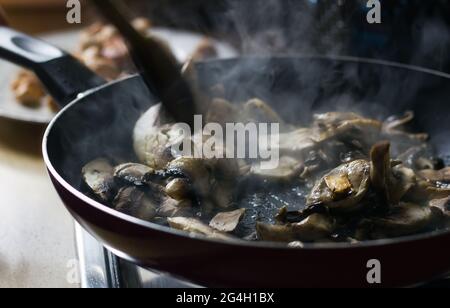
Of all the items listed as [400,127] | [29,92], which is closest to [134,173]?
[400,127]

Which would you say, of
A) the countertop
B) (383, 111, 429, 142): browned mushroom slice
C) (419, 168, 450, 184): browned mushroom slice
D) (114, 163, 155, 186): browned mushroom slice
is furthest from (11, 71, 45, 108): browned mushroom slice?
(419, 168, 450, 184): browned mushroom slice

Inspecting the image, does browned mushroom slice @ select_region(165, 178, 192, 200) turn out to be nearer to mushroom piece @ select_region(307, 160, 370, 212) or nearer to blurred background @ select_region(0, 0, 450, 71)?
mushroom piece @ select_region(307, 160, 370, 212)

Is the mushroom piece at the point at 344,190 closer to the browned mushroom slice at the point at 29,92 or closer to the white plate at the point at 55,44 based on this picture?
the white plate at the point at 55,44

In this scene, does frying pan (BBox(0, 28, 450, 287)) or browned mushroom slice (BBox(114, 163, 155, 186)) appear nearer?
frying pan (BBox(0, 28, 450, 287))

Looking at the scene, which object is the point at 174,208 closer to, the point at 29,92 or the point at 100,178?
the point at 100,178

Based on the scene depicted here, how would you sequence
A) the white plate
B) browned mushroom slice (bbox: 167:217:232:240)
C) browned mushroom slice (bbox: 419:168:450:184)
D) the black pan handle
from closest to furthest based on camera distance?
browned mushroom slice (bbox: 167:217:232:240) < browned mushroom slice (bbox: 419:168:450:184) < the black pan handle < the white plate

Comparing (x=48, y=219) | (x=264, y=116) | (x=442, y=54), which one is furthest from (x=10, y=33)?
(x=442, y=54)

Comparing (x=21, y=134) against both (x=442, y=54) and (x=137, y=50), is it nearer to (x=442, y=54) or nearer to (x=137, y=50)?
(x=137, y=50)
